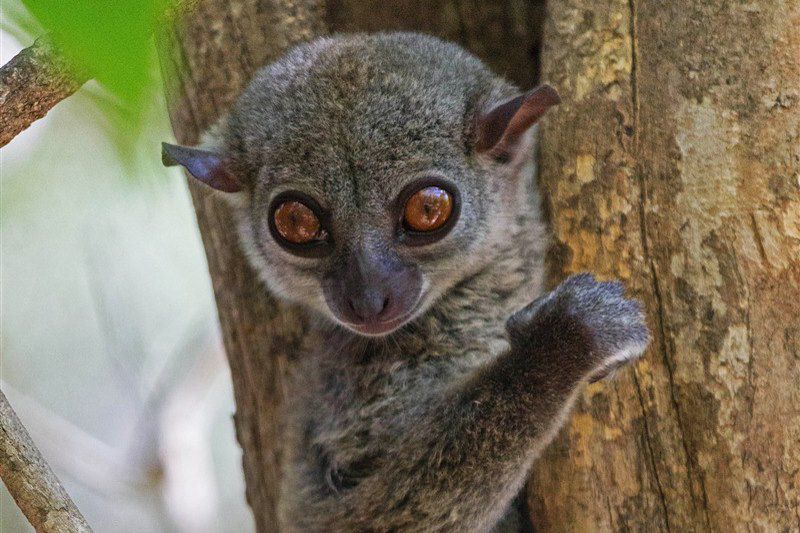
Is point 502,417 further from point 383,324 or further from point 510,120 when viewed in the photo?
point 510,120

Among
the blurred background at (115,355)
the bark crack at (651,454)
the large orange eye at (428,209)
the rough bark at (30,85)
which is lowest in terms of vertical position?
the blurred background at (115,355)

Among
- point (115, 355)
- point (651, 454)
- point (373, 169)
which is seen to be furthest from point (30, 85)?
point (115, 355)

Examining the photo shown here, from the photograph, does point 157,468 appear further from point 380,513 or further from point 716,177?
point 716,177

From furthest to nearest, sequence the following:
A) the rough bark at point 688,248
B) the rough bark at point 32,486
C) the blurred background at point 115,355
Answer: the blurred background at point 115,355
the rough bark at point 688,248
the rough bark at point 32,486

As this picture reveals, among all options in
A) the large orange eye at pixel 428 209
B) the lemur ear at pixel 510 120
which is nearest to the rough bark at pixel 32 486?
the large orange eye at pixel 428 209

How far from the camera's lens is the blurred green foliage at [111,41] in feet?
2.10

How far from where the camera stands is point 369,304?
273cm

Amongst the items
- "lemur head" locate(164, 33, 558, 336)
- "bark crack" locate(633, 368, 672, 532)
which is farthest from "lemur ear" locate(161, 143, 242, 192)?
"bark crack" locate(633, 368, 672, 532)

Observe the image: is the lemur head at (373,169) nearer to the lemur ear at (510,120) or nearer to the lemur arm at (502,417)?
the lemur ear at (510,120)

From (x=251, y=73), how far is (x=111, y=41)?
3.02 meters

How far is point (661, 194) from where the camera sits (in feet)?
8.98

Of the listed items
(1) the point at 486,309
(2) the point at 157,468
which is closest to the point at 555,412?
(1) the point at 486,309

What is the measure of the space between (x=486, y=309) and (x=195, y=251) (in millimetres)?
5351

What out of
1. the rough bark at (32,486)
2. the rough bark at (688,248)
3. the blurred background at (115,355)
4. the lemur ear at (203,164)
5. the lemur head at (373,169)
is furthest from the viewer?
the blurred background at (115,355)
